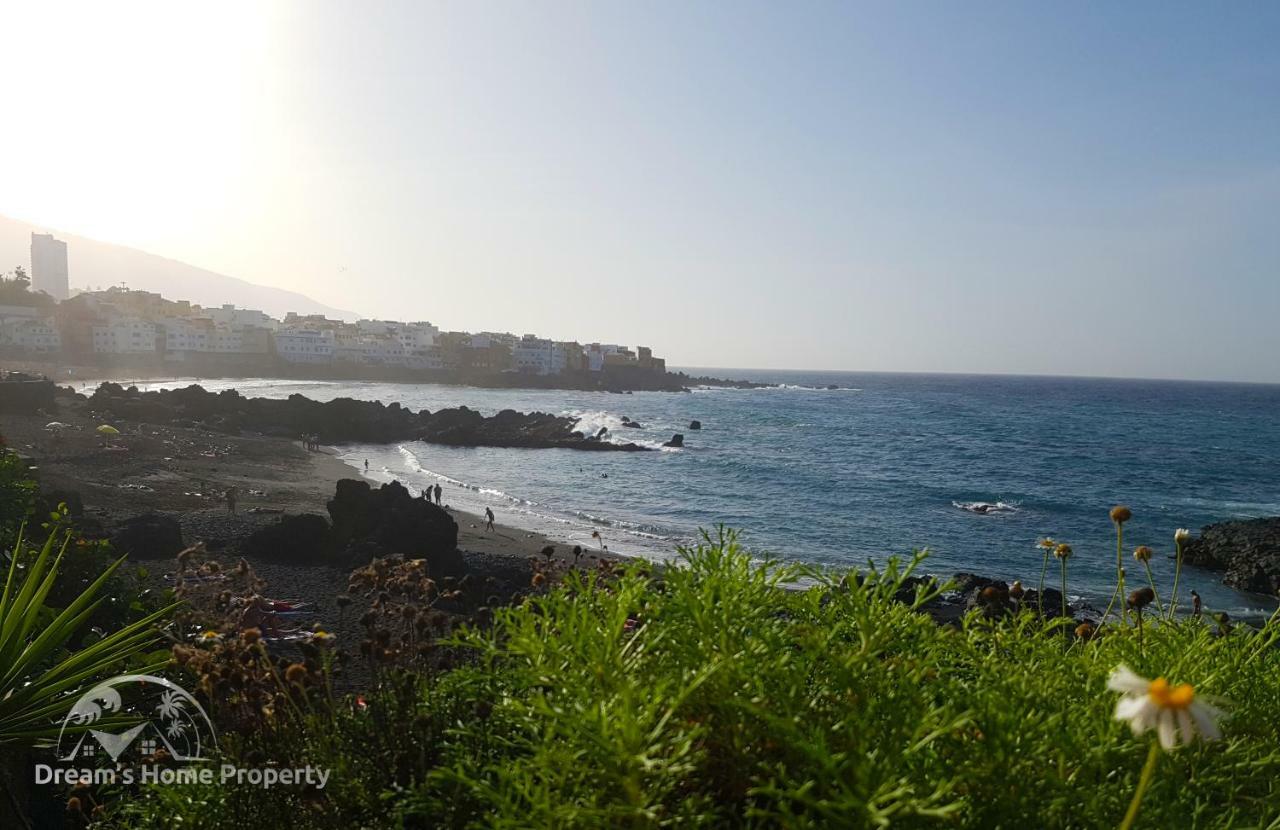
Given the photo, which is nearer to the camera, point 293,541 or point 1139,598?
point 1139,598

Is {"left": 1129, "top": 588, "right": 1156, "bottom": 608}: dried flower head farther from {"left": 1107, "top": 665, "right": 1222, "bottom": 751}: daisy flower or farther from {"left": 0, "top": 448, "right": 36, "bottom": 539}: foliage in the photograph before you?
{"left": 0, "top": 448, "right": 36, "bottom": 539}: foliage

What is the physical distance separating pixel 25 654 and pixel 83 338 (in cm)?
10345

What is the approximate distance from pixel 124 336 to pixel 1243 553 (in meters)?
105

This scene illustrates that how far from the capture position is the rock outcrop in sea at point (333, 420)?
134 ft

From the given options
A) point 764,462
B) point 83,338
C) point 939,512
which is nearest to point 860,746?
point 939,512

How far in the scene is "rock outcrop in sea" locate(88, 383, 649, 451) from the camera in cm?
4088

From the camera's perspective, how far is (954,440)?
58938 millimetres

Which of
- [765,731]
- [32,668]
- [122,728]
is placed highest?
[765,731]

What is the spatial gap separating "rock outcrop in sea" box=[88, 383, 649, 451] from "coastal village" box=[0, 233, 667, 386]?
46634mm

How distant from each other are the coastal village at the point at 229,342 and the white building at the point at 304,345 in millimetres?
143

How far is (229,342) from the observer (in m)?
101

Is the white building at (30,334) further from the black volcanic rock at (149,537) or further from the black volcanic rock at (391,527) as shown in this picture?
the black volcanic rock at (149,537)

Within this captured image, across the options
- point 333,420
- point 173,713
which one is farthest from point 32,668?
point 333,420

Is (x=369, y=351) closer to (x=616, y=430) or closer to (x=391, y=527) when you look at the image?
(x=616, y=430)
